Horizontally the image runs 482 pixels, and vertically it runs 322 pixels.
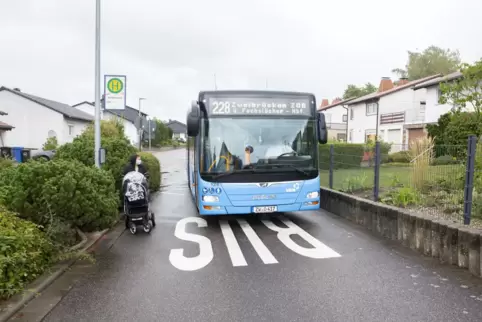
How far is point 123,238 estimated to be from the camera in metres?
7.70

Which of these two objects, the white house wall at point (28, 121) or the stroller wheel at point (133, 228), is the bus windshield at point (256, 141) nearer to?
the stroller wheel at point (133, 228)

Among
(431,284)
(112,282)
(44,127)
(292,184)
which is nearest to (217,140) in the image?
(292,184)

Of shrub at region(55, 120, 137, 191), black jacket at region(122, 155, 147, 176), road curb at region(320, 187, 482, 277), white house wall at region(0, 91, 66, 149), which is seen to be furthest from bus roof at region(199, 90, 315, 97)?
white house wall at region(0, 91, 66, 149)

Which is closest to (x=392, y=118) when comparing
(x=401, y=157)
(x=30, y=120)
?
(x=401, y=157)

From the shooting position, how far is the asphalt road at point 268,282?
13.6 feet

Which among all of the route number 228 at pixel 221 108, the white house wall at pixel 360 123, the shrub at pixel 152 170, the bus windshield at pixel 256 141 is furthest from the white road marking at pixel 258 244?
the white house wall at pixel 360 123

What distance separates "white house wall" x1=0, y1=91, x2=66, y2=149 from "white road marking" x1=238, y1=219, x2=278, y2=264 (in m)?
34.3

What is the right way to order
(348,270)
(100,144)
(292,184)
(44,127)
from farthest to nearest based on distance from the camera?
(44,127), (100,144), (292,184), (348,270)

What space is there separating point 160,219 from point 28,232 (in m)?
4.69

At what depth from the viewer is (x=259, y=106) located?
8.48m

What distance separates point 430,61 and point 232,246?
6559cm

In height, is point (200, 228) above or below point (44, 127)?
below

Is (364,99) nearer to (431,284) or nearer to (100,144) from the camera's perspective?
(100,144)

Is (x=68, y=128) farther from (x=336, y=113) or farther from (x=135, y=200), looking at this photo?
(x=336, y=113)
